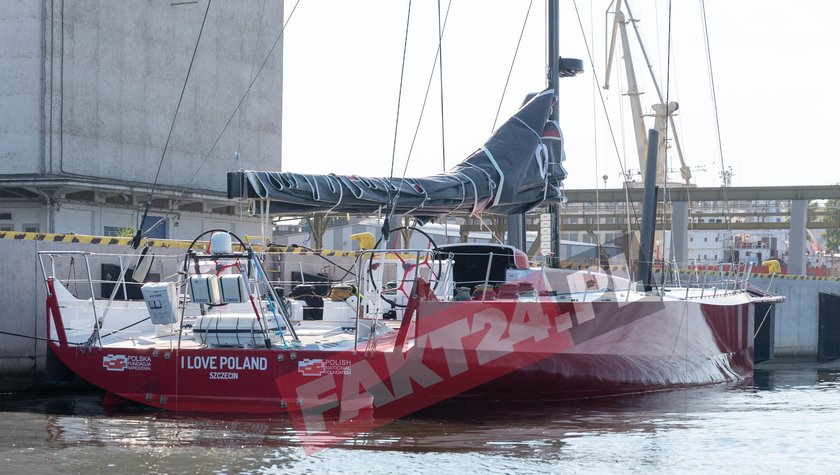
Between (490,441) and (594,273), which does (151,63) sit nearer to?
(594,273)

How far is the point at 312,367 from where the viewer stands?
1084 centimetres

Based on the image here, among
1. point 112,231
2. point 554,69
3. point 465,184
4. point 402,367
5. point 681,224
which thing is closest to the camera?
point 402,367

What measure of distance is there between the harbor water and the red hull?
0.24m

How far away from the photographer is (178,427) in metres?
10.5

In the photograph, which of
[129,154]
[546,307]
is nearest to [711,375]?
[546,307]

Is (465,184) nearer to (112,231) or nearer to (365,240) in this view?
(365,240)

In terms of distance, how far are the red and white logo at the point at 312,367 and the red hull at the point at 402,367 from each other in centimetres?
1

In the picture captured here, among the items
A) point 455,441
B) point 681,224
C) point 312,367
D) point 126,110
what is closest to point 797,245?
point 681,224

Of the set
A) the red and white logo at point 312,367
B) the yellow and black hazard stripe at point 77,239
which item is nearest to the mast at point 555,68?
the yellow and black hazard stripe at point 77,239

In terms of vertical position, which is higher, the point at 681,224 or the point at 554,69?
the point at 554,69

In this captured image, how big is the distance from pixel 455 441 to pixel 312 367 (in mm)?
1881

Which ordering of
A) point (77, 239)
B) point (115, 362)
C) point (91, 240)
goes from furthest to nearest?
1. point (91, 240)
2. point (77, 239)
3. point (115, 362)

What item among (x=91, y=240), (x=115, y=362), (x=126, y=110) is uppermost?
(x=126, y=110)

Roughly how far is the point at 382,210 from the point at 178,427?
3.97 meters
